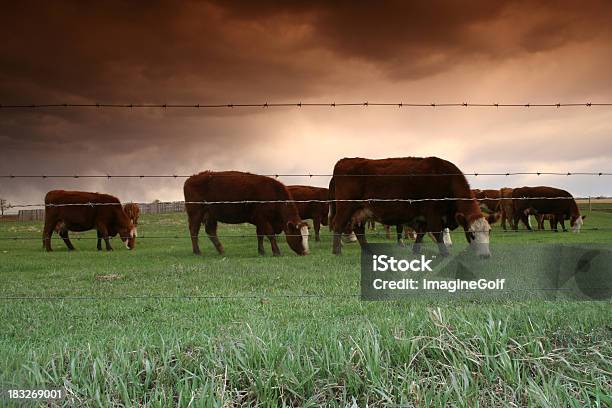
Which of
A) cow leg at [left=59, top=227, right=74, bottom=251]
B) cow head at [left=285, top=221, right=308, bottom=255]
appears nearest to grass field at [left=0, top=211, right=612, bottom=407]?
cow head at [left=285, top=221, right=308, bottom=255]

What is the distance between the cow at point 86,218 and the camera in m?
21.2

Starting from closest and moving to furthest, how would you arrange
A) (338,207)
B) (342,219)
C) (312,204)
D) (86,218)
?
(342,219)
(338,207)
(86,218)
(312,204)

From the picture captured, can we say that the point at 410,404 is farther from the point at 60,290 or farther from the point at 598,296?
the point at 60,290

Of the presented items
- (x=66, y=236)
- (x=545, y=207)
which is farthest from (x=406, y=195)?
(x=545, y=207)

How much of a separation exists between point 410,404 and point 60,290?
697 centimetres

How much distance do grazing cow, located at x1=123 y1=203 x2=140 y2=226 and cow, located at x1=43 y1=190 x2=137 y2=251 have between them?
651 mm

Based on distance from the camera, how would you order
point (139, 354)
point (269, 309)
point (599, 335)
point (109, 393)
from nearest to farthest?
point (109, 393), point (139, 354), point (599, 335), point (269, 309)

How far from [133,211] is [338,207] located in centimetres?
1195

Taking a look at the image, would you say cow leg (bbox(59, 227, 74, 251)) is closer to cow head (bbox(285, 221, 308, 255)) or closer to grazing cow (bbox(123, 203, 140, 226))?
grazing cow (bbox(123, 203, 140, 226))

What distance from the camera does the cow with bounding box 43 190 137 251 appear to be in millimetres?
21234

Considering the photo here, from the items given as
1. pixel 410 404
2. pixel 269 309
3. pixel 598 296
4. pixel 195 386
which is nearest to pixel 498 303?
pixel 598 296

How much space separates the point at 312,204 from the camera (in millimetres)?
23703

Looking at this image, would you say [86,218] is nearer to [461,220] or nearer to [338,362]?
[461,220]

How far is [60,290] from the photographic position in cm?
865
